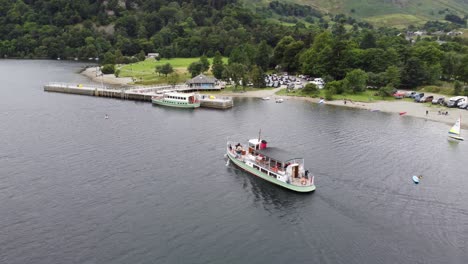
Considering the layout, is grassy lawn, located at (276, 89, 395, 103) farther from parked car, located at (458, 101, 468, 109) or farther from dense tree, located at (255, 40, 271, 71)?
dense tree, located at (255, 40, 271, 71)

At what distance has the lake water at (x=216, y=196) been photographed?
160ft

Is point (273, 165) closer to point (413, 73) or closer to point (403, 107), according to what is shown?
point (403, 107)

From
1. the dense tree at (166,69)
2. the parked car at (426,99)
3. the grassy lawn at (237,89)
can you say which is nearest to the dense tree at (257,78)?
the grassy lawn at (237,89)

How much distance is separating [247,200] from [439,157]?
42.6m

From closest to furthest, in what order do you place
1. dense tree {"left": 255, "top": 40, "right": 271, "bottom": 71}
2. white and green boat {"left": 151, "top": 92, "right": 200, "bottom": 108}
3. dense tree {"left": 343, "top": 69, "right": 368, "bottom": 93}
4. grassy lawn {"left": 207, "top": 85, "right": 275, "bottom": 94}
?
1. white and green boat {"left": 151, "top": 92, "right": 200, "bottom": 108}
2. dense tree {"left": 343, "top": 69, "right": 368, "bottom": 93}
3. grassy lawn {"left": 207, "top": 85, "right": 275, "bottom": 94}
4. dense tree {"left": 255, "top": 40, "right": 271, "bottom": 71}

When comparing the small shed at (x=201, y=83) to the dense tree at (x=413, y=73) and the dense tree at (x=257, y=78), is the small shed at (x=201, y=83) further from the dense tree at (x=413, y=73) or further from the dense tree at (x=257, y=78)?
the dense tree at (x=413, y=73)

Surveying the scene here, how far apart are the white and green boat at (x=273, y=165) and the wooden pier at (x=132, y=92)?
48.9m

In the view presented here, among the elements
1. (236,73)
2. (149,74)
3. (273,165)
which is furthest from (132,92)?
(273,165)

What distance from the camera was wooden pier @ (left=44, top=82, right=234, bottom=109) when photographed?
124125 mm

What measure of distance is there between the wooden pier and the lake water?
2021 centimetres

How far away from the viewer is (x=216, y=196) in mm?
61656

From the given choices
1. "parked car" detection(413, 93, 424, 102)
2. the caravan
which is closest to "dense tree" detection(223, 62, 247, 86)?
the caravan

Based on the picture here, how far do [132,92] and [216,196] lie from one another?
8508 cm

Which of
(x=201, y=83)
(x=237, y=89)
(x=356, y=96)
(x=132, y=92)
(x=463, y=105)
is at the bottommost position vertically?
(x=463, y=105)
